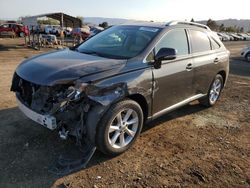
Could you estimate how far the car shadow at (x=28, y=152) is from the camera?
141 inches

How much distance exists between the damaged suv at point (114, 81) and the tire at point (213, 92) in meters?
0.58

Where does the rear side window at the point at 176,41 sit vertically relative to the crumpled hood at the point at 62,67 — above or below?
above

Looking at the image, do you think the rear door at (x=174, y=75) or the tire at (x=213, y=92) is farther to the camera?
the tire at (x=213, y=92)

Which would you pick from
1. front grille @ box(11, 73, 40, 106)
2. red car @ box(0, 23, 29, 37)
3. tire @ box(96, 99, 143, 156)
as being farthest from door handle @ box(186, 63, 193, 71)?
red car @ box(0, 23, 29, 37)

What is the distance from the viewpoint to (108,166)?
3.96 metres

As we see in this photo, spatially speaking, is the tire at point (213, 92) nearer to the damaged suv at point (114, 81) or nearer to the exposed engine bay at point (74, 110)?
the damaged suv at point (114, 81)

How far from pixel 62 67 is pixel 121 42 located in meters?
1.37

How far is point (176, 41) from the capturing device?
512 centimetres

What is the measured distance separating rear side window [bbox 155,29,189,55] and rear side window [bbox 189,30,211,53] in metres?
0.27

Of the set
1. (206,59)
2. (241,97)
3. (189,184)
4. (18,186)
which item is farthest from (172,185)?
(241,97)

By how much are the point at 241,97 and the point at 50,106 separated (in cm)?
582

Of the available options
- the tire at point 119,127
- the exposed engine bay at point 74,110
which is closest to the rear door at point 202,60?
the tire at point 119,127

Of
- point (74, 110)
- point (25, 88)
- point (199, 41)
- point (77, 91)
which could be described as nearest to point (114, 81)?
point (77, 91)

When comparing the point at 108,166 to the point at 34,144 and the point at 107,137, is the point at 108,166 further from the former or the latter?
the point at 34,144
